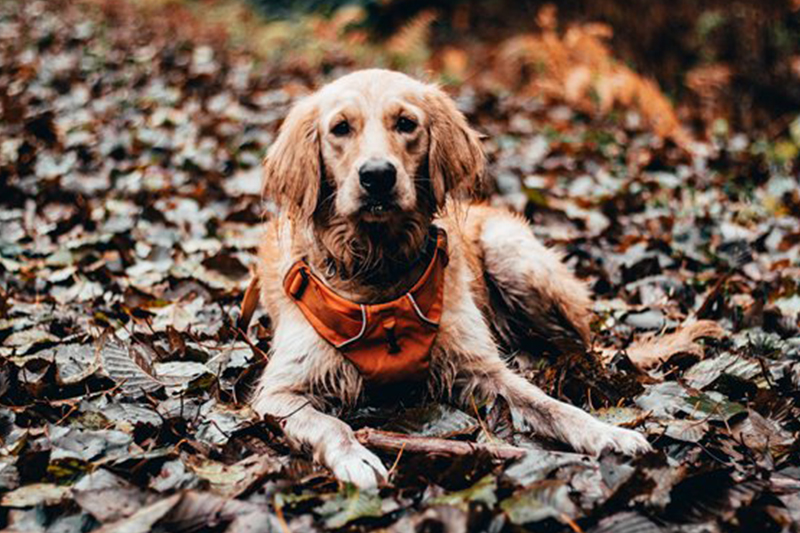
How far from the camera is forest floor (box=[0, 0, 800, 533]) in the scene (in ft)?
7.68

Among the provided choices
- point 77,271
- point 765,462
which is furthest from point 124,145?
point 765,462

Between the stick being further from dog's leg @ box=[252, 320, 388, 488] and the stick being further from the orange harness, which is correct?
the orange harness

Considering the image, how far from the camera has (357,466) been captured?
2.60 metres

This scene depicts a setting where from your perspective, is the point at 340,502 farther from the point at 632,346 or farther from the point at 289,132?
the point at 632,346

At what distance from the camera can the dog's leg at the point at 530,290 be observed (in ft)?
13.6

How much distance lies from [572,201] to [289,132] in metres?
3.46

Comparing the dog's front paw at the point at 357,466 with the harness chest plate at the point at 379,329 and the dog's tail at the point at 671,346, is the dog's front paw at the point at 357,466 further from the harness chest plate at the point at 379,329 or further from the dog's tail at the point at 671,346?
the dog's tail at the point at 671,346

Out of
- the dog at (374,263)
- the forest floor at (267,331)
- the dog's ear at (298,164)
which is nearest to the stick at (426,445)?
the forest floor at (267,331)

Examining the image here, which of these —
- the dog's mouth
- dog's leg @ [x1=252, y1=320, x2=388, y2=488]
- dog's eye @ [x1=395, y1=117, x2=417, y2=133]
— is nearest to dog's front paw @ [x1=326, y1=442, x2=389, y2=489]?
dog's leg @ [x1=252, y1=320, x2=388, y2=488]

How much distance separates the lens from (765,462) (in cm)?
274

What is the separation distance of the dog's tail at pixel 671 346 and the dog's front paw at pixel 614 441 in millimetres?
864

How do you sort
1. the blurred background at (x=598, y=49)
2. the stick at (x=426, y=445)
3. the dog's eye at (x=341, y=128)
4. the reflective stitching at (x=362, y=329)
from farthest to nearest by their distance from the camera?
the blurred background at (x=598, y=49) → the dog's eye at (x=341, y=128) → the reflective stitching at (x=362, y=329) → the stick at (x=426, y=445)

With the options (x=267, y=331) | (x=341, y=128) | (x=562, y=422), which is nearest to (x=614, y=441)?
(x=562, y=422)

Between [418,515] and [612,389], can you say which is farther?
[612,389]
